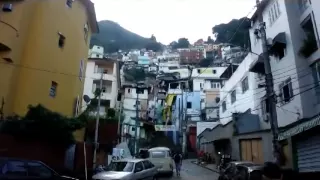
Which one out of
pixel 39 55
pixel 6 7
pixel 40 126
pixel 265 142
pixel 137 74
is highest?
pixel 137 74

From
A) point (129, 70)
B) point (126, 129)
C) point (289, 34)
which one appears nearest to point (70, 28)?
point (289, 34)

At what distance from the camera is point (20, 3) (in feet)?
56.2

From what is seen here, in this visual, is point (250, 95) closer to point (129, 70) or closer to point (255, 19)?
point (255, 19)

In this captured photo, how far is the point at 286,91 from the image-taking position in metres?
19.5

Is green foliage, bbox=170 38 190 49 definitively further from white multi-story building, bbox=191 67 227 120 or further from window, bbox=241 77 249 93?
window, bbox=241 77 249 93

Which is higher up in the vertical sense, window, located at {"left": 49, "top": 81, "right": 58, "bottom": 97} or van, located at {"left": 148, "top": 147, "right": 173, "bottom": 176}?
window, located at {"left": 49, "top": 81, "right": 58, "bottom": 97}

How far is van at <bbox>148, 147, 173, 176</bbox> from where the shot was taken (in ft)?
73.0

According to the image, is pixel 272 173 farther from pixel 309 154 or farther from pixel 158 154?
pixel 158 154

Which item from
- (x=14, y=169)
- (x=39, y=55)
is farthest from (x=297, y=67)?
(x=14, y=169)

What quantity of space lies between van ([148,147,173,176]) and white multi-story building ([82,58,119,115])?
18783 mm

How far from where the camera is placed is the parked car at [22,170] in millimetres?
8578

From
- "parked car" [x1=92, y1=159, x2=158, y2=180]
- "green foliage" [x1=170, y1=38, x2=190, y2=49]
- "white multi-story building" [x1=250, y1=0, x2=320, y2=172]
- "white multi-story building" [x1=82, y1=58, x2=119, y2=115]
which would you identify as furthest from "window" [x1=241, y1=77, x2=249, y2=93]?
"green foliage" [x1=170, y1=38, x2=190, y2=49]

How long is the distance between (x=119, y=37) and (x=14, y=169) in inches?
5610

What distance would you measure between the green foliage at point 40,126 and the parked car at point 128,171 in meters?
3.10
